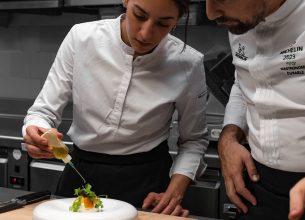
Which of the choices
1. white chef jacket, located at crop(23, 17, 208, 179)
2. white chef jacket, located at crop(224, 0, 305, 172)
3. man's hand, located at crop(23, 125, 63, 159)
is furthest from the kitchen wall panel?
white chef jacket, located at crop(224, 0, 305, 172)

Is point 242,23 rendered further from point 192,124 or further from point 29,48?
point 29,48

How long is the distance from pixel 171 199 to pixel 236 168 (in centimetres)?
19

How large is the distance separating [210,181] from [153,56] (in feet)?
2.11

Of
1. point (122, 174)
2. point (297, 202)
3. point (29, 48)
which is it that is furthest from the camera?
point (29, 48)

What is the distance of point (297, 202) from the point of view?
0.69 meters

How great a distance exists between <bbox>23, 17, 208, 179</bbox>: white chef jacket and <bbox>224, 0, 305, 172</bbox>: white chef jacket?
11.1 inches

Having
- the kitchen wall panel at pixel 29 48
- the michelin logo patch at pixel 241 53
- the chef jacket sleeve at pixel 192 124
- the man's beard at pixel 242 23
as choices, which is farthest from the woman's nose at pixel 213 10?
the kitchen wall panel at pixel 29 48

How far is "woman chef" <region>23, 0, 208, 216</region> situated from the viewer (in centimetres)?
123

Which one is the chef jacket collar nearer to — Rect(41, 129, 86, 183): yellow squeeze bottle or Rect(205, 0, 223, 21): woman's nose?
Rect(205, 0, 223, 21): woman's nose

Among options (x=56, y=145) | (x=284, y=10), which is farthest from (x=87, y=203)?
(x=284, y=10)

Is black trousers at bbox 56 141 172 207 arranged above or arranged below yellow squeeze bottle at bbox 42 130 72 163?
below

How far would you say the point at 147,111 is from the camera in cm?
122

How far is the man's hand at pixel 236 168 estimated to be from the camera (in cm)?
103

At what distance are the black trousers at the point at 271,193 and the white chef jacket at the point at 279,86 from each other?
16 millimetres
